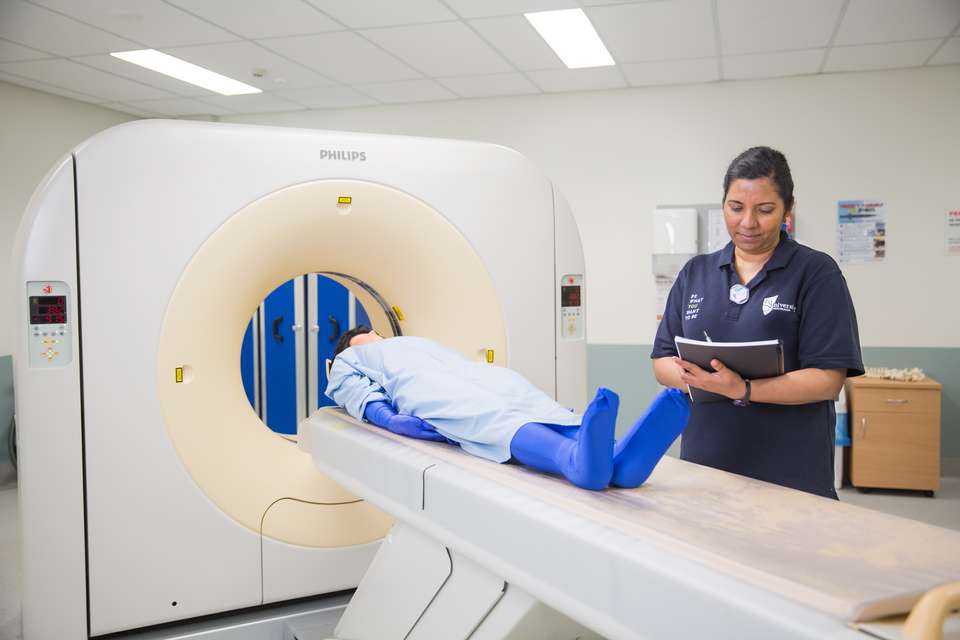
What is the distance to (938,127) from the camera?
3.99 m

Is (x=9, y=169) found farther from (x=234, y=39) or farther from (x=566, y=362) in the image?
(x=566, y=362)

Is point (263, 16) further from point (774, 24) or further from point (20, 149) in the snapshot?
point (774, 24)

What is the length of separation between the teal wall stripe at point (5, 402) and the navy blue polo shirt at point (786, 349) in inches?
154

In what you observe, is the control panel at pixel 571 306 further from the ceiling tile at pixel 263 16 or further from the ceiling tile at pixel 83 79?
the ceiling tile at pixel 83 79

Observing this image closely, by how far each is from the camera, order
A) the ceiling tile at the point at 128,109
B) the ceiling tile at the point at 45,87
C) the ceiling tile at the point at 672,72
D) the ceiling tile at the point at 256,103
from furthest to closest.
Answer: the ceiling tile at the point at 128,109
the ceiling tile at the point at 256,103
the ceiling tile at the point at 45,87
the ceiling tile at the point at 672,72

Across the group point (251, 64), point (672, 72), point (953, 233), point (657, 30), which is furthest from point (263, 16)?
point (953, 233)

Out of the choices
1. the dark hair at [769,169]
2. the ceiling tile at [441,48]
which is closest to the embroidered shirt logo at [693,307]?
the dark hair at [769,169]

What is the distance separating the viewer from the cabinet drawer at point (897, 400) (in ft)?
12.3

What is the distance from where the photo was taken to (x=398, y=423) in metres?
1.69

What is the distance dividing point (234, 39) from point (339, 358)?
2129 millimetres

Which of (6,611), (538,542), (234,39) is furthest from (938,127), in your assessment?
(6,611)

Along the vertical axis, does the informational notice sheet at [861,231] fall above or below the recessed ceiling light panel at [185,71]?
below

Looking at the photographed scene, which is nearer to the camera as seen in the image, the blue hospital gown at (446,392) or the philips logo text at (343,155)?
the blue hospital gown at (446,392)

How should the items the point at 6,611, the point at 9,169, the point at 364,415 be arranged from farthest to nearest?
the point at 9,169, the point at 6,611, the point at 364,415
